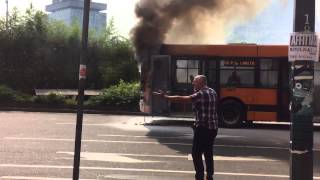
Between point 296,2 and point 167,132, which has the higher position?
point 296,2

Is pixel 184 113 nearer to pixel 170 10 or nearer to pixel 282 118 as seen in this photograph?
pixel 282 118

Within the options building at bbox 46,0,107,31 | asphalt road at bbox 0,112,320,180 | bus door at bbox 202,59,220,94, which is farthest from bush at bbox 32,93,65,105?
building at bbox 46,0,107,31

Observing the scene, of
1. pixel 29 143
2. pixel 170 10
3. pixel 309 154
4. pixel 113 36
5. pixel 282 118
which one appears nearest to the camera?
pixel 309 154

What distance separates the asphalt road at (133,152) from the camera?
10570 millimetres

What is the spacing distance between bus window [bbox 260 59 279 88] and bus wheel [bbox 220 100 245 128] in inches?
43.6

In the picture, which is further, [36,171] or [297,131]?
[36,171]

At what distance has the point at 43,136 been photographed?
15.6 metres

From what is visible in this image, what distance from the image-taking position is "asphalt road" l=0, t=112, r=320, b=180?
10570 mm

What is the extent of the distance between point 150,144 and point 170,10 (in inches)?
381

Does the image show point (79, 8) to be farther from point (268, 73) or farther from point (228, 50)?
point (268, 73)

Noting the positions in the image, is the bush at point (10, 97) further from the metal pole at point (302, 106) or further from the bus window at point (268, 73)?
the metal pole at point (302, 106)

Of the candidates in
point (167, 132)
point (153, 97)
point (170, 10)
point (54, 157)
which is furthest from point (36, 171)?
point (170, 10)

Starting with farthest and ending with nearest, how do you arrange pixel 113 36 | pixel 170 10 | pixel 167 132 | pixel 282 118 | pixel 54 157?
pixel 113 36, pixel 170 10, pixel 282 118, pixel 167 132, pixel 54 157

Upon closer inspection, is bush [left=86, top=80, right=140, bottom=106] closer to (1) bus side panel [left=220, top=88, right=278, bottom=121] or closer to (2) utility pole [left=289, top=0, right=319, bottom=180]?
(1) bus side panel [left=220, top=88, right=278, bottom=121]
